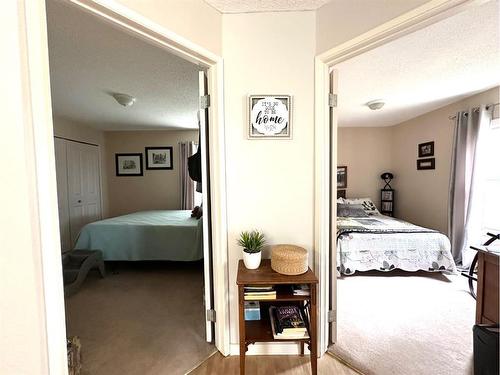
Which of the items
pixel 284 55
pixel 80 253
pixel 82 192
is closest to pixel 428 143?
pixel 284 55

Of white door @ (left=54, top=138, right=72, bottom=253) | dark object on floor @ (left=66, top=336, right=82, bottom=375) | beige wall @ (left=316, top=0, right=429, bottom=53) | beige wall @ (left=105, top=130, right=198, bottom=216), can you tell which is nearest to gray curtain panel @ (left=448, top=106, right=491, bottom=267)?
beige wall @ (left=316, top=0, right=429, bottom=53)

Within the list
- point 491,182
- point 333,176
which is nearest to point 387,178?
point 491,182

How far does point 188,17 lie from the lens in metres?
1.29

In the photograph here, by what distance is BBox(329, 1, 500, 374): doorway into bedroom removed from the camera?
5.53ft

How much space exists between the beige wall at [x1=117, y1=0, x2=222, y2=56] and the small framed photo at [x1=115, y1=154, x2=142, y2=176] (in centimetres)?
394

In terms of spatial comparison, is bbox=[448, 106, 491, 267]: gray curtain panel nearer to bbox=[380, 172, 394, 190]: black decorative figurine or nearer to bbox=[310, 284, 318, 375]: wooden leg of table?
bbox=[380, 172, 394, 190]: black decorative figurine

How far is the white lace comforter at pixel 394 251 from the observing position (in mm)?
2781

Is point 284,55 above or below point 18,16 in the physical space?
above

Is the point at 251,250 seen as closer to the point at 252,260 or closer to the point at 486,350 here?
the point at 252,260

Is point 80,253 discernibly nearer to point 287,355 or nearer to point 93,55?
point 93,55

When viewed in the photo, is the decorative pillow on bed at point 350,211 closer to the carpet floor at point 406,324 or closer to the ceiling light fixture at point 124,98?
the carpet floor at point 406,324

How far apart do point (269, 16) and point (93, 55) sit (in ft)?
4.90

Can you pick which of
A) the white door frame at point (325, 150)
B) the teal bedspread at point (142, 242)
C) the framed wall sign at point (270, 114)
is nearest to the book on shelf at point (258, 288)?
the white door frame at point (325, 150)

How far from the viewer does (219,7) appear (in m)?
1.41
